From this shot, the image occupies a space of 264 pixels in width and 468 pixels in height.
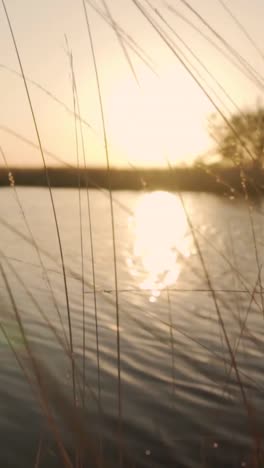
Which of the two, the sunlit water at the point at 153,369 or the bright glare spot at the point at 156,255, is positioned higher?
the bright glare spot at the point at 156,255

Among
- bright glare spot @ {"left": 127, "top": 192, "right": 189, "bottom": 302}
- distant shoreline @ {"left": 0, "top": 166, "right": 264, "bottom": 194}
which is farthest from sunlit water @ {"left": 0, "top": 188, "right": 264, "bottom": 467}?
bright glare spot @ {"left": 127, "top": 192, "right": 189, "bottom": 302}

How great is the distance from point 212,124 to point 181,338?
222cm

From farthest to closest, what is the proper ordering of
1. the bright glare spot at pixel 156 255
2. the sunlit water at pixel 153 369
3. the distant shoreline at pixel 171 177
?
the bright glare spot at pixel 156 255 → the sunlit water at pixel 153 369 → the distant shoreline at pixel 171 177

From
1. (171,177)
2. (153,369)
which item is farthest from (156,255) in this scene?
(171,177)

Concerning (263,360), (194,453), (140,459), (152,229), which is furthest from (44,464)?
(152,229)

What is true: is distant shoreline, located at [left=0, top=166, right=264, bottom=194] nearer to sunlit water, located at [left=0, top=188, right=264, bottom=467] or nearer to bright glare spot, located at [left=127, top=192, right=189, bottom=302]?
sunlit water, located at [left=0, top=188, right=264, bottom=467]

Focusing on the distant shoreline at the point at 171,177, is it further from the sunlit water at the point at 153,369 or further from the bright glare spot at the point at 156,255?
the bright glare spot at the point at 156,255

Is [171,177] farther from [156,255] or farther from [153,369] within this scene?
[156,255]

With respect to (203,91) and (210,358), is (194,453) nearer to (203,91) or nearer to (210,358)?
(210,358)

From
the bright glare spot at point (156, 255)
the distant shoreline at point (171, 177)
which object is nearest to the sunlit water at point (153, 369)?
the distant shoreline at point (171, 177)

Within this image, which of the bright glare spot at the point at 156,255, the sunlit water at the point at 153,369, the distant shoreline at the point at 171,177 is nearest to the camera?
the distant shoreline at the point at 171,177

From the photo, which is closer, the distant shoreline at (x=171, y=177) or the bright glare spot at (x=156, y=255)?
the distant shoreline at (x=171, y=177)

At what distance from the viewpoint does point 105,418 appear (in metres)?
2.42

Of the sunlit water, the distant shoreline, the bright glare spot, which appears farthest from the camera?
the bright glare spot
